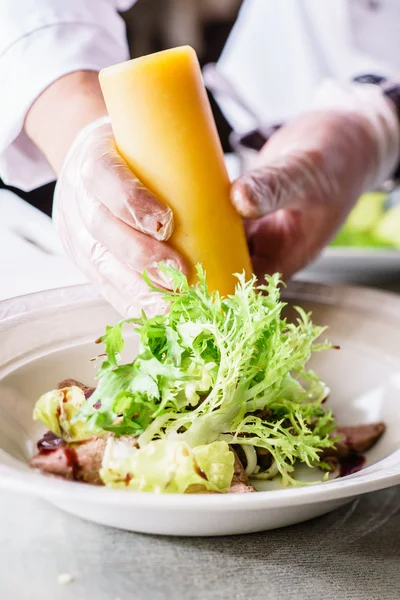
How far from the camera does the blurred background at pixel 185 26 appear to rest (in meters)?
Result: 0.91

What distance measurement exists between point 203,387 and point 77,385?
0.37 ft

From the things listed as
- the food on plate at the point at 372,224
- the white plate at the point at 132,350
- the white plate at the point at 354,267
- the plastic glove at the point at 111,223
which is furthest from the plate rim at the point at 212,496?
the food on plate at the point at 372,224

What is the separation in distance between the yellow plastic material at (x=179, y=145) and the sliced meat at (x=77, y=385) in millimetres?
129

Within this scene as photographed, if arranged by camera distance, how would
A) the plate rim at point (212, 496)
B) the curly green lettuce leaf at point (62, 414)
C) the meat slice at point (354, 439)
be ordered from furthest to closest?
the meat slice at point (354, 439)
the curly green lettuce leaf at point (62, 414)
the plate rim at point (212, 496)

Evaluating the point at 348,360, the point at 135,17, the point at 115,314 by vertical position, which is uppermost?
the point at 135,17

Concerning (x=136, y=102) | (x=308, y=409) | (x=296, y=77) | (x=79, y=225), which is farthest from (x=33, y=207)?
(x=296, y=77)

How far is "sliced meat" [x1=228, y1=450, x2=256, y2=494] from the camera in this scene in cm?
49

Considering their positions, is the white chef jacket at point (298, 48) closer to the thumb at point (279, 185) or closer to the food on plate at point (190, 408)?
the thumb at point (279, 185)

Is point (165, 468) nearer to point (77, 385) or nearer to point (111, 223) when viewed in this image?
point (77, 385)

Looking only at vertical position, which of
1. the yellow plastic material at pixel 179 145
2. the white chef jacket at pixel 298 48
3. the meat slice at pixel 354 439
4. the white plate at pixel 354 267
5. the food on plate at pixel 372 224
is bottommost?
the food on plate at pixel 372 224

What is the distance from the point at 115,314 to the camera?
2.20 ft

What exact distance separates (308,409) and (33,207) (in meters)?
0.32

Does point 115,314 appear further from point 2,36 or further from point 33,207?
point 2,36

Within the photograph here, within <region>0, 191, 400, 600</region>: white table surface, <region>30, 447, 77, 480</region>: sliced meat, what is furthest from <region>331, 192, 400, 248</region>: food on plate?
<region>30, 447, 77, 480</region>: sliced meat
